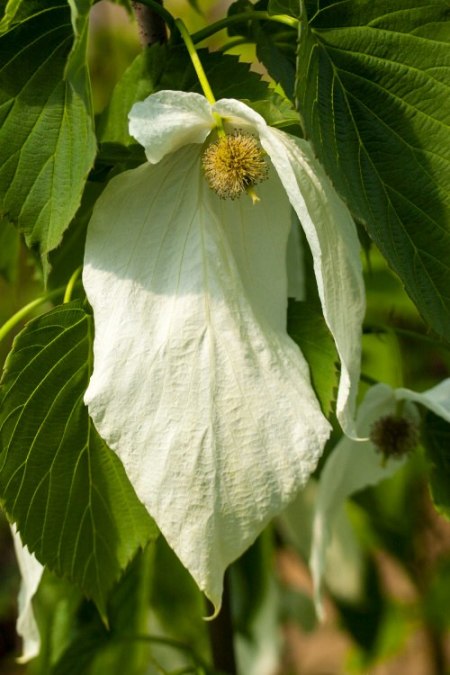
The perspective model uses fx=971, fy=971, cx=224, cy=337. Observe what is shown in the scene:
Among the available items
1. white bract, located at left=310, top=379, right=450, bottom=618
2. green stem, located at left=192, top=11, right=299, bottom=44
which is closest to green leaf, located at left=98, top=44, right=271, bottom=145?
green stem, located at left=192, top=11, right=299, bottom=44

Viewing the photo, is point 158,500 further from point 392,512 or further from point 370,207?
point 392,512

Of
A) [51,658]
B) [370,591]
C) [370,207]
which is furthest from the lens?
[370,591]

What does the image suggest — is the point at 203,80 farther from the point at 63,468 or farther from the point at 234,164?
the point at 63,468

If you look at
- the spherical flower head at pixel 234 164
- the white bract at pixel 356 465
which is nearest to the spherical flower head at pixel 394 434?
the white bract at pixel 356 465

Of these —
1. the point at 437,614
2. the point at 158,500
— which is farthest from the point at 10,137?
the point at 437,614

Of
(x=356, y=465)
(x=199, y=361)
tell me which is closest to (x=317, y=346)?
(x=199, y=361)

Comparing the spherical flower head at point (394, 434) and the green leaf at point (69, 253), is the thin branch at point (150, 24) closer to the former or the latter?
the green leaf at point (69, 253)

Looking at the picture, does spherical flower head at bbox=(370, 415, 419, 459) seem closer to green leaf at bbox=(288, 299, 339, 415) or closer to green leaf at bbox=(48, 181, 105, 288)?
green leaf at bbox=(288, 299, 339, 415)
